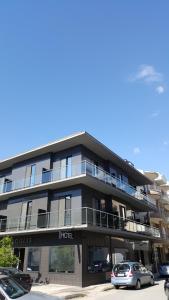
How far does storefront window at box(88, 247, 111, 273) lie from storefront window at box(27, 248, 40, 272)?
163 inches

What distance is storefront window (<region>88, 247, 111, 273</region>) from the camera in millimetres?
19348

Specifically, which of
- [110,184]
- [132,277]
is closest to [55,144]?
[110,184]

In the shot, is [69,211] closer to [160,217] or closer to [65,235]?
[65,235]

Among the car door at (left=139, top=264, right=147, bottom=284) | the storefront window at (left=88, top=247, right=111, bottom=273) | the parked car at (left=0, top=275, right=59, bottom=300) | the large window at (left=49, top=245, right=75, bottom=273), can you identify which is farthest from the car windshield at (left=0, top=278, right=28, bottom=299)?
the storefront window at (left=88, top=247, right=111, bottom=273)

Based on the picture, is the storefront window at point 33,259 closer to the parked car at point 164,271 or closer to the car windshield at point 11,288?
the parked car at point 164,271

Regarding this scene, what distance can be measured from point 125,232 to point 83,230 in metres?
4.98

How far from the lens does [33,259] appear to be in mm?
21312

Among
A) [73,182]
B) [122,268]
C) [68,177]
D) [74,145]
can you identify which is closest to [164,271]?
[122,268]

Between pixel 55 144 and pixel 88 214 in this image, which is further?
pixel 55 144

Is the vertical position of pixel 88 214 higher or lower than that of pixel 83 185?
lower

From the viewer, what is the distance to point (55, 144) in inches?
886

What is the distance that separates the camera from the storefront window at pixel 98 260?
1935 centimetres

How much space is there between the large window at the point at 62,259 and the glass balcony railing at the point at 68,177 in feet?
15.9

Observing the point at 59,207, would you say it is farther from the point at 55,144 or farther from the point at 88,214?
the point at 55,144
